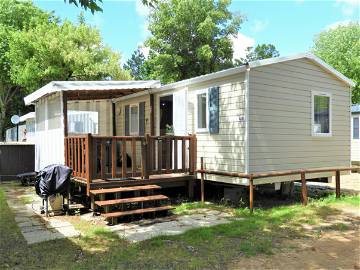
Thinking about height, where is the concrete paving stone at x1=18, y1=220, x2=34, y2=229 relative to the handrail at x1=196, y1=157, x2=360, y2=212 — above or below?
below

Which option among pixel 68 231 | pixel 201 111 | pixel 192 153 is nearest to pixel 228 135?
pixel 192 153

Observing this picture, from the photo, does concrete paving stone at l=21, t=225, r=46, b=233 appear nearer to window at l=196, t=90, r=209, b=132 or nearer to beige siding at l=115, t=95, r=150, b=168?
window at l=196, t=90, r=209, b=132

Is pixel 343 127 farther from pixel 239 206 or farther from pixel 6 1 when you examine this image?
pixel 6 1

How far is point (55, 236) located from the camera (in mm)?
5910

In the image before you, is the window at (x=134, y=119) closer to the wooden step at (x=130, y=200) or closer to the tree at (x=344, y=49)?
the wooden step at (x=130, y=200)

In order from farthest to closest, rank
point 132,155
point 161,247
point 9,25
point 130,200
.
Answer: point 9,25
point 132,155
point 130,200
point 161,247

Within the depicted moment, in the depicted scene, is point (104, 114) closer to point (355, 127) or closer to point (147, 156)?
point (147, 156)

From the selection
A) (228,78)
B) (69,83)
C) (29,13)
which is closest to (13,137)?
(29,13)

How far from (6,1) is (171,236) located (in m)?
26.1

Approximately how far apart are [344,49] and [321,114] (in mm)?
15754

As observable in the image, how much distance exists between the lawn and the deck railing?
135 centimetres

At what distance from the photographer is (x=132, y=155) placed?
8234mm

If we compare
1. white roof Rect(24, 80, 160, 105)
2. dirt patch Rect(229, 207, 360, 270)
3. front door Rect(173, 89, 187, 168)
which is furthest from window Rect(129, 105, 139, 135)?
dirt patch Rect(229, 207, 360, 270)

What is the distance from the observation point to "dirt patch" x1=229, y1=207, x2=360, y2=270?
14.7 ft
